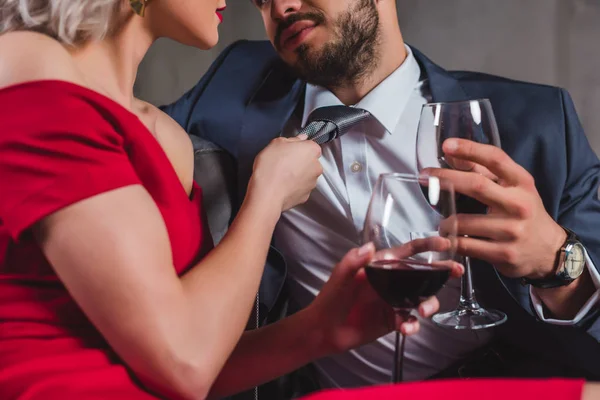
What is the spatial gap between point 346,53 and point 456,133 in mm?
613

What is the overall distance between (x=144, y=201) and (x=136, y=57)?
1.15 ft

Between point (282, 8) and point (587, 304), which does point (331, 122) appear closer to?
point (282, 8)

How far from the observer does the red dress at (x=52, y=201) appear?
2.96 feet

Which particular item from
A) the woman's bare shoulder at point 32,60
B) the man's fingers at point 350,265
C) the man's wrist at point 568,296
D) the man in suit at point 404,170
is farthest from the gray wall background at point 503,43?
the man's fingers at point 350,265

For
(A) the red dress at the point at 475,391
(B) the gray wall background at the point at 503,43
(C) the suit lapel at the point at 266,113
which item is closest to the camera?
(A) the red dress at the point at 475,391

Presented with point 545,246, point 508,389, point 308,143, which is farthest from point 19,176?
point 545,246

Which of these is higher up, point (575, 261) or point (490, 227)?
point (490, 227)

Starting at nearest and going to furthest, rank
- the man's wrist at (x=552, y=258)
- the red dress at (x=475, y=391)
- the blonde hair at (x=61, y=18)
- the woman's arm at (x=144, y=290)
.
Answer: the red dress at (x=475, y=391) → the woman's arm at (x=144, y=290) → the blonde hair at (x=61, y=18) → the man's wrist at (x=552, y=258)

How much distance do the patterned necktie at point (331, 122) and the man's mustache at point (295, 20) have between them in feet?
0.74

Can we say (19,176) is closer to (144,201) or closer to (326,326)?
(144,201)

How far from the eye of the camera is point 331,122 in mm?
1413

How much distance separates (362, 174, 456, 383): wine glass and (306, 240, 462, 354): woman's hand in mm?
133

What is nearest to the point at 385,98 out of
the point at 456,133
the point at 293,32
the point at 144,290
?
the point at 293,32

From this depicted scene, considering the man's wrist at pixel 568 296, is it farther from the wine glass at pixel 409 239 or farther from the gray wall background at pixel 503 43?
the gray wall background at pixel 503 43
